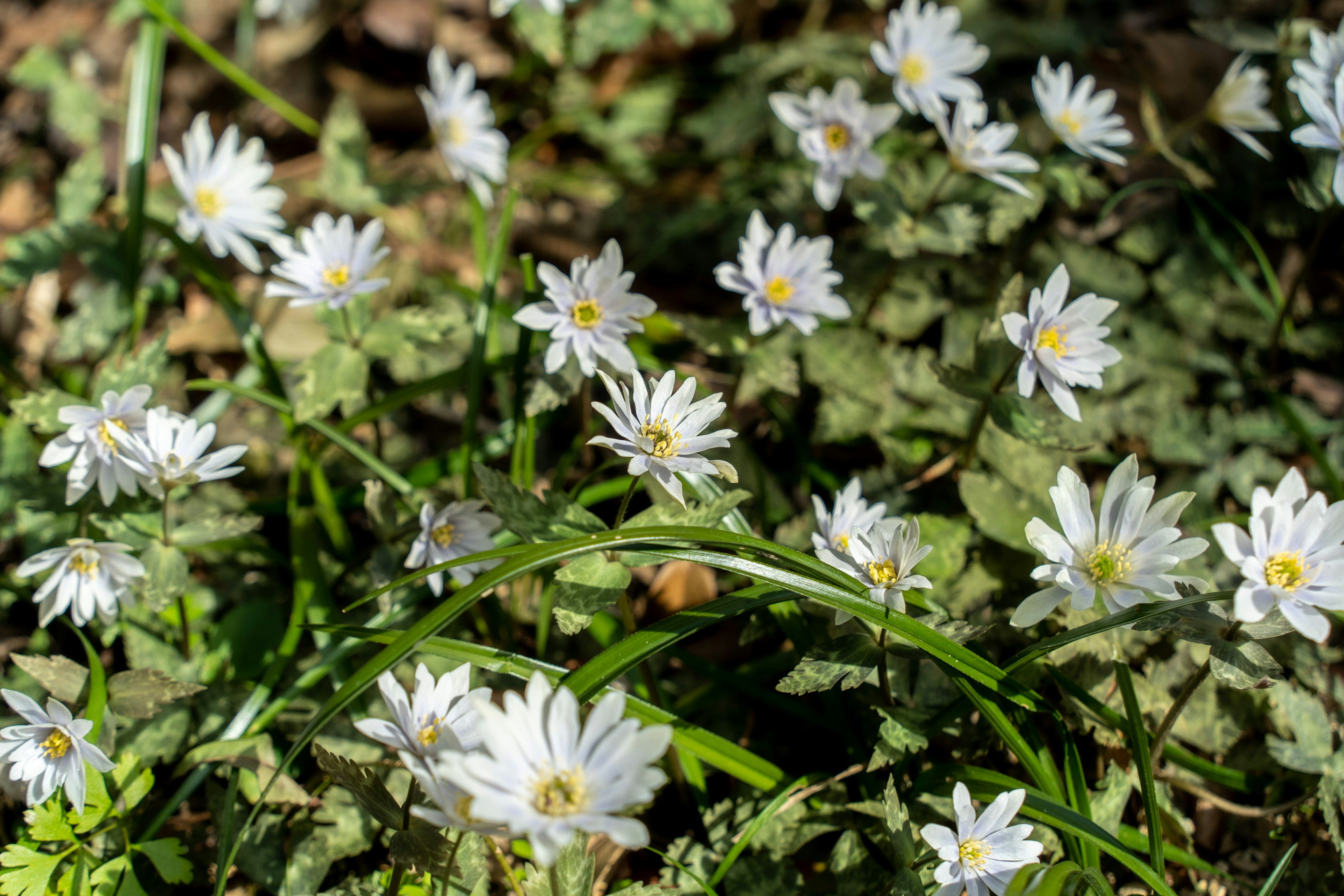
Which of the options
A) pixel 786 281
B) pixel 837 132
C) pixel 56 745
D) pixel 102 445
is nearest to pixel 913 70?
pixel 837 132

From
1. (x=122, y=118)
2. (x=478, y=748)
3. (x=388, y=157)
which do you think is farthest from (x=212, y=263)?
(x=478, y=748)

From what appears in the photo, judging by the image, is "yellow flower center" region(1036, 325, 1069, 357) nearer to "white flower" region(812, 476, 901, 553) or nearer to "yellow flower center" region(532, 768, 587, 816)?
"white flower" region(812, 476, 901, 553)

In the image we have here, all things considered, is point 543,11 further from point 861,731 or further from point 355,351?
point 861,731

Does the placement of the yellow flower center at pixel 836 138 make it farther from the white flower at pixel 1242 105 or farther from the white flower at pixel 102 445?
the white flower at pixel 102 445

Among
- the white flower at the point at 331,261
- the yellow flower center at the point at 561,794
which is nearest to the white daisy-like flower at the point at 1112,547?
the yellow flower center at the point at 561,794

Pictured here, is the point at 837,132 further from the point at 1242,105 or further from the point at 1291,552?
the point at 1291,552
